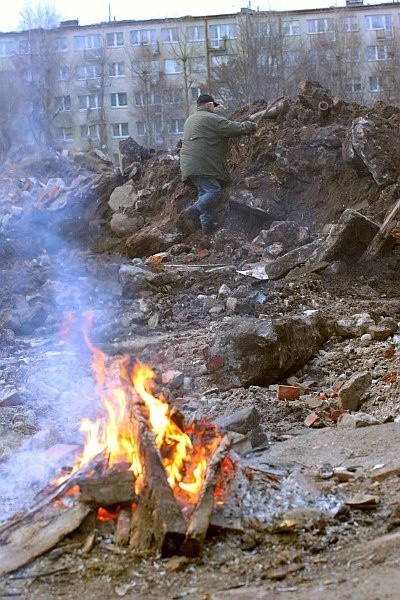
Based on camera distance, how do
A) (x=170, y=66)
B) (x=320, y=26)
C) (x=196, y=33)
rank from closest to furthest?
(x=320, y=26)
(x=196, y=33)
(x=170, y=66)

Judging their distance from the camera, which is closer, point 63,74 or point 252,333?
point 252,333

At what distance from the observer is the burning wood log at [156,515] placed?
3088 millimetres

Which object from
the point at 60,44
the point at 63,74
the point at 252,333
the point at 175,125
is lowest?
the point at 252,333

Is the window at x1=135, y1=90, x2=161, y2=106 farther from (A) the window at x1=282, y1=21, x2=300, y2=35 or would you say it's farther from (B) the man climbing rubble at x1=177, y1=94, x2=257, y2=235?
(B) the man climbing rubble at x1=177, y1=94, x2=257, y2=235

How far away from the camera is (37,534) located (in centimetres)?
336

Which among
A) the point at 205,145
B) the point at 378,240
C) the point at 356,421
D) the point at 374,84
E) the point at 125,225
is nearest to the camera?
the point at 356,421

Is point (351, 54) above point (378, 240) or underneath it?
above

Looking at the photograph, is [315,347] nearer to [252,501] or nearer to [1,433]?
[1,433]

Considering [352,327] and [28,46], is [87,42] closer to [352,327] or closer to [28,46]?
[28,46]

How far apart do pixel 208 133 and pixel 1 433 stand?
873 cm

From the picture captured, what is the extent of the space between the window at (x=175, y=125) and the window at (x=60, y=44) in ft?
26.9

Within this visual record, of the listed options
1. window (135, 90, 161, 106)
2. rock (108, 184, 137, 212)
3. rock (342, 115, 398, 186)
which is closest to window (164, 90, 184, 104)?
window (135, 90, 161, 106)

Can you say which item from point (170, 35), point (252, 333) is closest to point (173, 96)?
point (170, 35)

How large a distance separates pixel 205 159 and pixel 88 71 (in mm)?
37600
